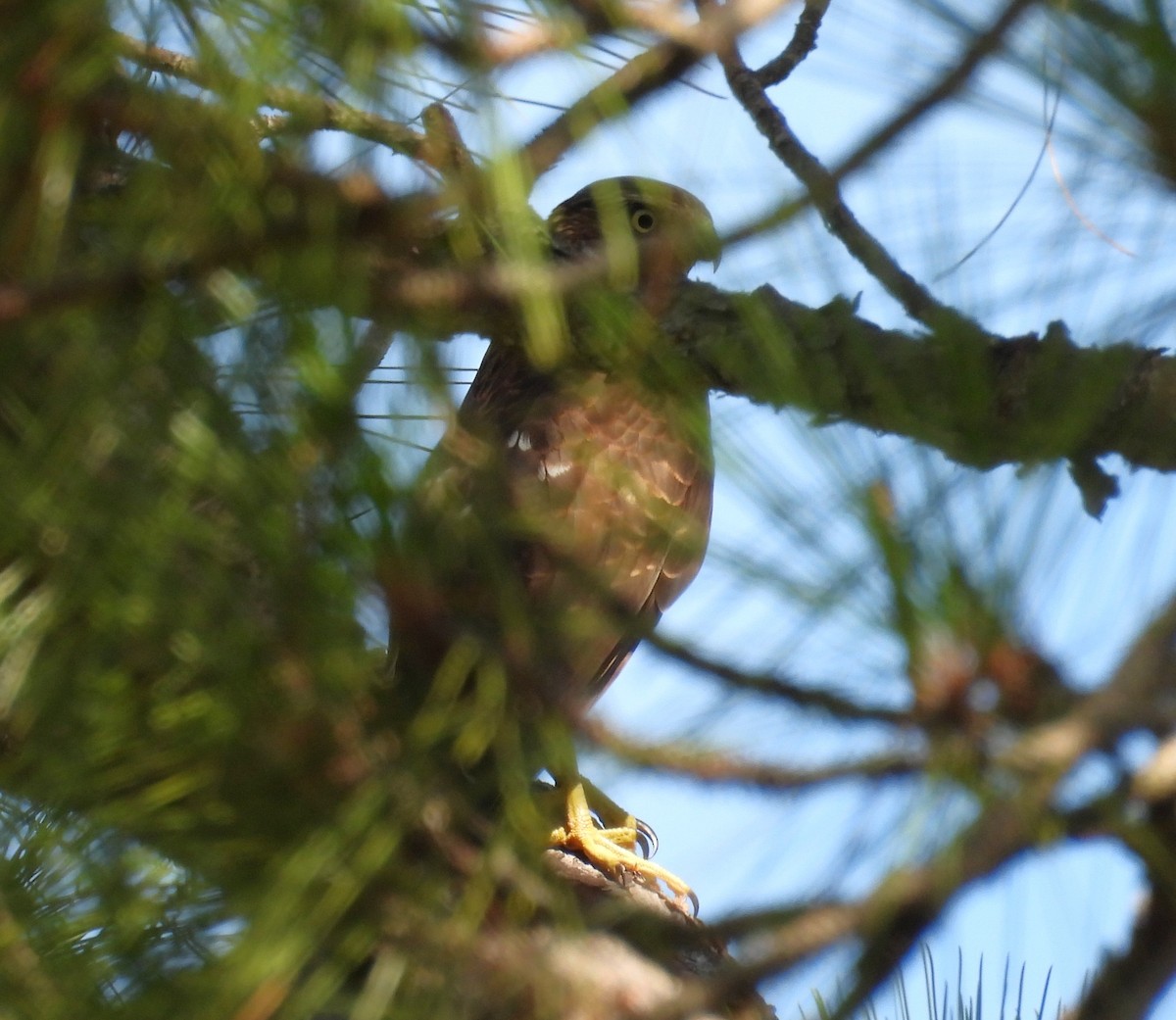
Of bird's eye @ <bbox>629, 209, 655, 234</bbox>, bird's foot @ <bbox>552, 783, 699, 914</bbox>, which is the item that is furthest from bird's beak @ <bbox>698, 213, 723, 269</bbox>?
bird's eye @ <bbox>629, 209, 655, 234</bbox>

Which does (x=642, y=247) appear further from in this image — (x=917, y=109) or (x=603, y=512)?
(x=603, y=512)

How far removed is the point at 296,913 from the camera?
1.45 metres

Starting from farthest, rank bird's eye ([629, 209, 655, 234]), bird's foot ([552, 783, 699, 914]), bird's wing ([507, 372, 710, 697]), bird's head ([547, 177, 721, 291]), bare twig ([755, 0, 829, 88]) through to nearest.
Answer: bird's eye ([629, 209, 655, 234]) → bird's foot ([552, 783, 699, 914]) → bare twig ([755, 0, 829, 88]) → bird's wing ([507, 372, 710, 697]) → bird's head ([547, 177, 721, 291])

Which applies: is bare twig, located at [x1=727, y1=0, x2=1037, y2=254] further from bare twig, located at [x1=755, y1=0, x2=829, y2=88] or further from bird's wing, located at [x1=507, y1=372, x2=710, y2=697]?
bare twig, located at [x1=755, y1=0, x2=829, y2=88]

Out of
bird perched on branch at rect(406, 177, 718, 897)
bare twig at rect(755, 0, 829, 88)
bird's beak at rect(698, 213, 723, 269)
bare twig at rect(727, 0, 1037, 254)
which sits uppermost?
bare twig at rect(755, 0, 829, 88)

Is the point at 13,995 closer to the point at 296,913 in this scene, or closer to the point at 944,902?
the point at 296,913

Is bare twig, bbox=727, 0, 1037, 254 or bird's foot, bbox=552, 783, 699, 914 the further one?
bird's foot, bbox=552, 783, 699, 914

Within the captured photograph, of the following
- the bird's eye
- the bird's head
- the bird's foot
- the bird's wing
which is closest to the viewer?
the bird's head

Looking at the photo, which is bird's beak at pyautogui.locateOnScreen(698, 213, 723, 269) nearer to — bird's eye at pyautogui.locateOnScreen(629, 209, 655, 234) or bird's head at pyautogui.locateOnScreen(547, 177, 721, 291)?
bird's head at pyautogui.locateOnScreen(547, 177, 721, 291)

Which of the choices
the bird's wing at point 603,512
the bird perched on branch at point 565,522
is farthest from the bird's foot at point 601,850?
the bird perched on branch at point 565,522

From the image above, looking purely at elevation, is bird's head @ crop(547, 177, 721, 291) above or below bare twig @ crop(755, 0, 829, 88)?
below

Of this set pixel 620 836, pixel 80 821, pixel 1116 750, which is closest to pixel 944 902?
pixel 1116 750

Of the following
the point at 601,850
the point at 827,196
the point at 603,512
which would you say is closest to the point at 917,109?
the point at 827,196

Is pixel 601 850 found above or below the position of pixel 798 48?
below
